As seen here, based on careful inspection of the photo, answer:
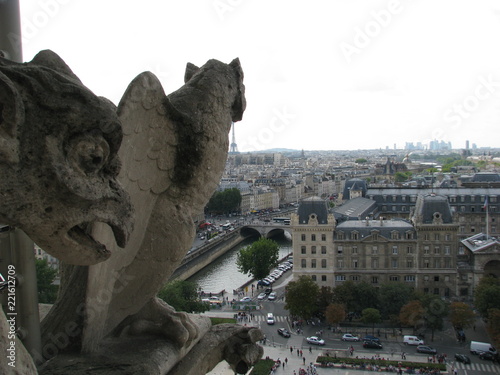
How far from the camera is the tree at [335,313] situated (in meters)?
22.3

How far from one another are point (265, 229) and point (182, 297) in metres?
26.8

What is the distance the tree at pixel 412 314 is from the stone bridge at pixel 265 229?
27.0m

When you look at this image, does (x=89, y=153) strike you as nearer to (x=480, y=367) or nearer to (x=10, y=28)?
(x=10, y=28)

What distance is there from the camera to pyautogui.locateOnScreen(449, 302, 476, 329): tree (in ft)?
69.3

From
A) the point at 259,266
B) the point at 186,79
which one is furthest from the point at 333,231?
the point at 186,79

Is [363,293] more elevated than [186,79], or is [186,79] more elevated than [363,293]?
[186,79]

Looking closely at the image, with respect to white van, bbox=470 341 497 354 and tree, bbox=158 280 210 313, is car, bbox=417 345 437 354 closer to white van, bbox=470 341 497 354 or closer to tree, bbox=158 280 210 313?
white van, bbox=470 341 497 354

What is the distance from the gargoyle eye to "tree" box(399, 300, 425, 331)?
68.4 feet

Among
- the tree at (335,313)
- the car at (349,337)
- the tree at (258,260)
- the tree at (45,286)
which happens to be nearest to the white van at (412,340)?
the car at (349,337)

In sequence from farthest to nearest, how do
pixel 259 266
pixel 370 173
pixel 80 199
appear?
pixel 370 173 → pixel 259 266 → pixel 80 199

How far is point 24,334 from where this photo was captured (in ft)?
10.4

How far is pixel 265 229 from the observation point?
49.8m

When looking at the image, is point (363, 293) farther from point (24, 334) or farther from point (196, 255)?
point (24, 334)

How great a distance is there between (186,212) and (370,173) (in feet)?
341
